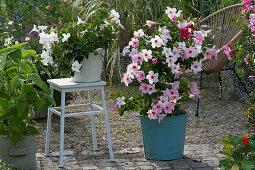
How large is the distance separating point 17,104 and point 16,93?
16 cm

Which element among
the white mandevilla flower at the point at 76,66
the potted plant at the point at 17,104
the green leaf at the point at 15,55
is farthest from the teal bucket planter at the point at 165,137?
the green leaf at the point at 15,55

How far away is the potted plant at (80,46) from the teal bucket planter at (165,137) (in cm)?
51

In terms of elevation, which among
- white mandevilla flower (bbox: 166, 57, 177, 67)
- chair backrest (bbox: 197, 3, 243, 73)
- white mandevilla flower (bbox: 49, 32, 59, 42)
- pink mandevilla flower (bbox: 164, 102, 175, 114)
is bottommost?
pink mandevilla flower (bbox: 164, 102, 175, 114)

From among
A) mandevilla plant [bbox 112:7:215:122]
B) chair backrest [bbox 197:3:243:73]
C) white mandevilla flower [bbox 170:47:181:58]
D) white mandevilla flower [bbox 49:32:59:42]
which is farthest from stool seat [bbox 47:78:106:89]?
chair backrest [bbox 197:3:243:73]

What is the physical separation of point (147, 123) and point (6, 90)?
Result: 3.17 feet

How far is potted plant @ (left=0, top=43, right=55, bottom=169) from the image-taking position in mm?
2768

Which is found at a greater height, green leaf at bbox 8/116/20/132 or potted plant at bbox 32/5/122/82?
potted plant at bbox 32/5/122/82

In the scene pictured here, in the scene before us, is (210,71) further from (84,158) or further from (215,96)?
(84,158)

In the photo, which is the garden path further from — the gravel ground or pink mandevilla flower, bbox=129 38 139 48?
pink mandevilla flower, bbox=129 38 139 48

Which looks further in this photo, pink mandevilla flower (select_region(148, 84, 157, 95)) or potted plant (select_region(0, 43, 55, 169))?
pink mandevilla flower (select_region(148, 84, 157, 95))

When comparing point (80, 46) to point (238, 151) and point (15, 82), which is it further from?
point (238, 151)

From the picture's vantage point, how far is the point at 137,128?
404cm

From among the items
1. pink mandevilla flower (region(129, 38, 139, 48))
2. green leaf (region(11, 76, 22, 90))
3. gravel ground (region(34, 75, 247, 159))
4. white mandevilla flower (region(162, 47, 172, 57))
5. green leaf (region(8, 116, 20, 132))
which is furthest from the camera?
gravel ground (region(34, 75, 247, 159))

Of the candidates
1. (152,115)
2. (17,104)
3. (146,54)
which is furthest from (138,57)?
(17,104)
